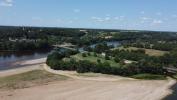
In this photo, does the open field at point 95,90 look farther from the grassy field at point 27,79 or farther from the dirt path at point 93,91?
the grassy field at point 27,79

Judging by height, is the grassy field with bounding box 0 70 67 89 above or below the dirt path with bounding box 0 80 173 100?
below

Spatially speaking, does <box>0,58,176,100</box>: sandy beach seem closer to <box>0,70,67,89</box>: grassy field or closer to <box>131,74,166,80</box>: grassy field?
<box>131,74,166,80</box>: grassy field

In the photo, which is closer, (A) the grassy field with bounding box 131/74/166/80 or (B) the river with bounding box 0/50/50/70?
(A) the grassy field with bounding box 131/74/166/80

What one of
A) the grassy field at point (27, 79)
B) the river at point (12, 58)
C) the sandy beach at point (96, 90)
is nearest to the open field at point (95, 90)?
the sandy beach at point (96, 90)

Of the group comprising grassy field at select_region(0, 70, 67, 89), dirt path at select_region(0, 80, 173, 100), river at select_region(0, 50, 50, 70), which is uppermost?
dirt path at select_region(0, 80, 173, 100)

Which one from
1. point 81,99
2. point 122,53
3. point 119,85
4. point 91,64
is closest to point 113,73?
point 91,64

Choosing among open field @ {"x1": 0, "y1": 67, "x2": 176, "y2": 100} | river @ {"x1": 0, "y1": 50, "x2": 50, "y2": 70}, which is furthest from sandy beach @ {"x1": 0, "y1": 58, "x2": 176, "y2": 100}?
river @ {"x1": 0, "y1": 50, "x2": 50, "y2": 70}

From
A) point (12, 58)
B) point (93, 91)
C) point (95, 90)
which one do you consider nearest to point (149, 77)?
point (95, 90)
